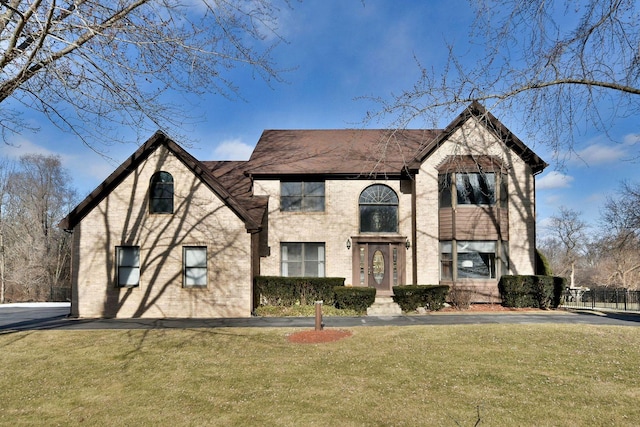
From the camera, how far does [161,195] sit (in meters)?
14.8

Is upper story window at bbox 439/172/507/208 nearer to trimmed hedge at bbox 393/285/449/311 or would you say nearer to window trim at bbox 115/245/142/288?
trimmed hedge at bbox 393/285/449/311

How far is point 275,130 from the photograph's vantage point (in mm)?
23344

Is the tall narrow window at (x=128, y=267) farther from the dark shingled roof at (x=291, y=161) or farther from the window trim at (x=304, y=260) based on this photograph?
the window trim at (x=304, y=260)

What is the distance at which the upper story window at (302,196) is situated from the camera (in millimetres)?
18484

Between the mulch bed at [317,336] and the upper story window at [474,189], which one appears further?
the upper story window at [474,189]

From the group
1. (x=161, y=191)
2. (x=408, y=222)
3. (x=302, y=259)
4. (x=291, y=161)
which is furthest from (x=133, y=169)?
(x=408, y=222)

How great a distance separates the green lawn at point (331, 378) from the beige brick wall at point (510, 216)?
21.7 ft

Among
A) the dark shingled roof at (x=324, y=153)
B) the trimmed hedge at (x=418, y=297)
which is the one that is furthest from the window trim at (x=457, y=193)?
the trimmed hedge at (x=418, y=297)

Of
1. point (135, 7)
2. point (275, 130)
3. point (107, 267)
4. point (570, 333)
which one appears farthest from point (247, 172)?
point (570, 333)

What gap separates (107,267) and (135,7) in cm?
1103

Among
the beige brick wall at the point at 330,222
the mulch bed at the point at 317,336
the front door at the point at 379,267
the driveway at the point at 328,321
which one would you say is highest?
the beige brick wall at the point at 330,222

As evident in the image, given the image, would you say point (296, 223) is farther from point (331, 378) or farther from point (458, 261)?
point (331, 378)

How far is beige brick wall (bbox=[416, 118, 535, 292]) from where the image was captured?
55.7ft

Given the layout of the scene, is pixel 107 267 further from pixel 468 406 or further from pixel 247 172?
pixel 468 406
